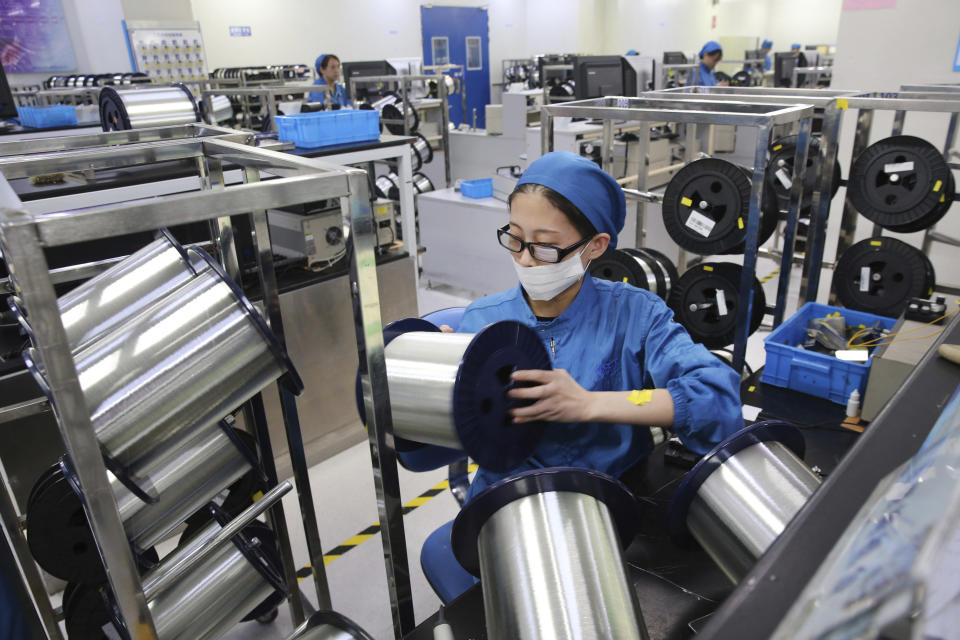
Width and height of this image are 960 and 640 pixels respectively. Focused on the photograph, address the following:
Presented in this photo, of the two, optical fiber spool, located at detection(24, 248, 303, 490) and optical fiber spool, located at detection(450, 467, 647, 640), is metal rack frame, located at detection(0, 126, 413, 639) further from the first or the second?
optical fiber spool, located at detection(450, 467, 647, 640)

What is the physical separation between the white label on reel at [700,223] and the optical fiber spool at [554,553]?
1719mm

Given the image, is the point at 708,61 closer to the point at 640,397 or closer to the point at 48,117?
the point at 48,117

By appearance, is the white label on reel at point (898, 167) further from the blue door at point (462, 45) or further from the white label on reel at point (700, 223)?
the blue door at point (462, 45)

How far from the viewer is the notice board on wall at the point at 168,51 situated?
27.2 feet

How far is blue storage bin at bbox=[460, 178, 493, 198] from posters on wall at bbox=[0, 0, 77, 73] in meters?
6.44

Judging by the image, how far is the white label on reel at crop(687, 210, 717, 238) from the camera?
2499 millimetres

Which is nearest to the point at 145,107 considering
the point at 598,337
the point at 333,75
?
the point at 598,337

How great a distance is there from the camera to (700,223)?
2520 millimetres

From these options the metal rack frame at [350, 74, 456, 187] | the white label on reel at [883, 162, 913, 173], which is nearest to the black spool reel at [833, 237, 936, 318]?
the white label on reel at [883, 162, 913, 173]

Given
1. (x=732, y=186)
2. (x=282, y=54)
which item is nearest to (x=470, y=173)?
(x=732, y=186)

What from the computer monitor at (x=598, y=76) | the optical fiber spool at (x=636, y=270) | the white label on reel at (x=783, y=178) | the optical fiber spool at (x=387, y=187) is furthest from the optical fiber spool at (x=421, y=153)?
the optical fiber spool at (x=636, y=270)

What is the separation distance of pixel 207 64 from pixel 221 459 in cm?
975

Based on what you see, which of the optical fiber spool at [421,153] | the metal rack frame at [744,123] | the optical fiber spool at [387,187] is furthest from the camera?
the optical fiber spool at [421,153]

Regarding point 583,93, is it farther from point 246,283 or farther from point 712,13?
point 712,13
